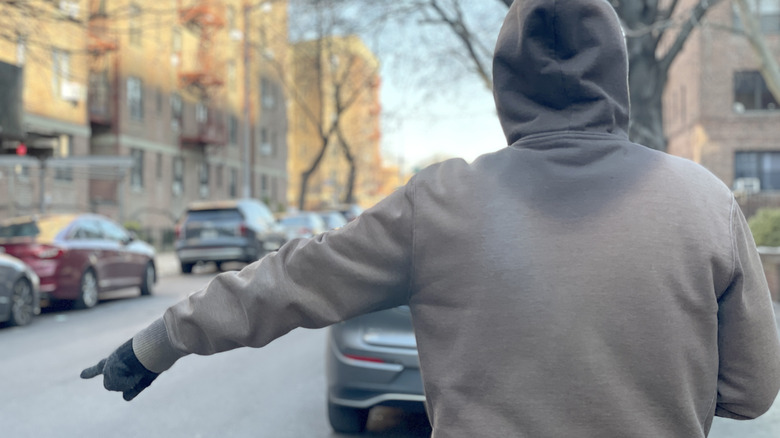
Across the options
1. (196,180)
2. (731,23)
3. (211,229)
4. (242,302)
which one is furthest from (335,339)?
(196,180)

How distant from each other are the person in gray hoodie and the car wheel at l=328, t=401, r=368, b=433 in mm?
3723

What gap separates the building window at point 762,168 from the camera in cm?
3181

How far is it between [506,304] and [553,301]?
91 mm

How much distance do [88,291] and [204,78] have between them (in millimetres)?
23832

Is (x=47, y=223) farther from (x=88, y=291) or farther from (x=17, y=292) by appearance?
(x=17, y=292)

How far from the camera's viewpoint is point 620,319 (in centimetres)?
162

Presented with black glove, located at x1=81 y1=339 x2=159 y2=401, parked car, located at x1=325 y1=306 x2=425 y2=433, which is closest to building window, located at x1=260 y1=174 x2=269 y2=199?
parked car, located at x1=325 y1=306 x2=425 y2=433

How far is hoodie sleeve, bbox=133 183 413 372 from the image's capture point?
175 centimetres

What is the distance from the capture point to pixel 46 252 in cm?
1210

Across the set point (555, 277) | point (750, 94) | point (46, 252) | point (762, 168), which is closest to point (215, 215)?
point (46, 252)

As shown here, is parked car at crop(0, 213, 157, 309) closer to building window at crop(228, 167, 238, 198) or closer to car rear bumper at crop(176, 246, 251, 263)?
car rear bumper at crop(176, 246, 251, 263)

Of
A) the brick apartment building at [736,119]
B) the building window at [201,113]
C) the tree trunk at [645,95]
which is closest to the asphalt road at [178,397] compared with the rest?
the tree trunk at [645,95]

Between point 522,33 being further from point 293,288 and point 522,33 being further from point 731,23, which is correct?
point 731,23

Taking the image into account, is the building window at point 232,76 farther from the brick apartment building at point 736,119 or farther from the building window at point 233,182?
the brick apartment building at point 736,119
